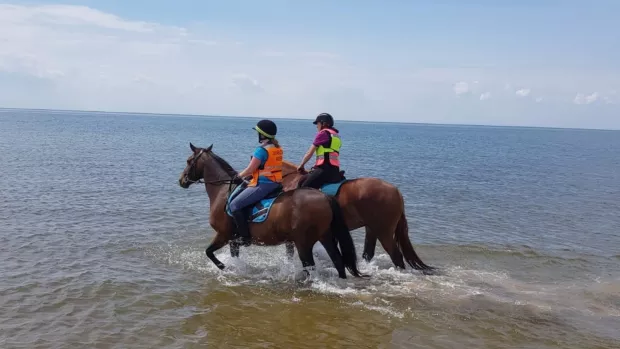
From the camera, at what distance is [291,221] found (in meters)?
8.95

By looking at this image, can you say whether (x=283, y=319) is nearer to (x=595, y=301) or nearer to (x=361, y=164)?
(x=595, y=301)

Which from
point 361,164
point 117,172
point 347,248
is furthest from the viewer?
point 361,164

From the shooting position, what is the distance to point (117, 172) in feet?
86.1

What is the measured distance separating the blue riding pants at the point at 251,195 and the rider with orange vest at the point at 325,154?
102cm

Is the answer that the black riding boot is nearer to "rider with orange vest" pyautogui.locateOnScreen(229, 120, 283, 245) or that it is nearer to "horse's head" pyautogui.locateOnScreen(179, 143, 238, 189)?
"rider with orange vest" pyautogui.locateOnScreen(229, 120, 283, 245)

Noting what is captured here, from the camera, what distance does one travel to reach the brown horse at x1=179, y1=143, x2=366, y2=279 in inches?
348

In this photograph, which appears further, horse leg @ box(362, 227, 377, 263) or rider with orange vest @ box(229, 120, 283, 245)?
horse leg @ box(362, 227, 377, 263)

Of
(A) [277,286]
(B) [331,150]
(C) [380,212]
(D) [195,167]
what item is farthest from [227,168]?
(C) [380,212]

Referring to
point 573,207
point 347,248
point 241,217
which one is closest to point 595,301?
point 347,248

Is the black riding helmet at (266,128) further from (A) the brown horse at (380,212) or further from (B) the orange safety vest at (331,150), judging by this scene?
(A) the brown horse at (380,212)

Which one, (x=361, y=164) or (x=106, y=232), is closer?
(x=106, y=232)

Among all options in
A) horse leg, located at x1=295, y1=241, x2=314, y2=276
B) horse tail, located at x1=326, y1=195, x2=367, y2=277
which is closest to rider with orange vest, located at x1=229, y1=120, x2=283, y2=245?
horse leg, located at x1=295, y1=241, x2=314, y2=276

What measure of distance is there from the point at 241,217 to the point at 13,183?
14876 millimetres

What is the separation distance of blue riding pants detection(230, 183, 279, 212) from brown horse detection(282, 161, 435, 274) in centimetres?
119
